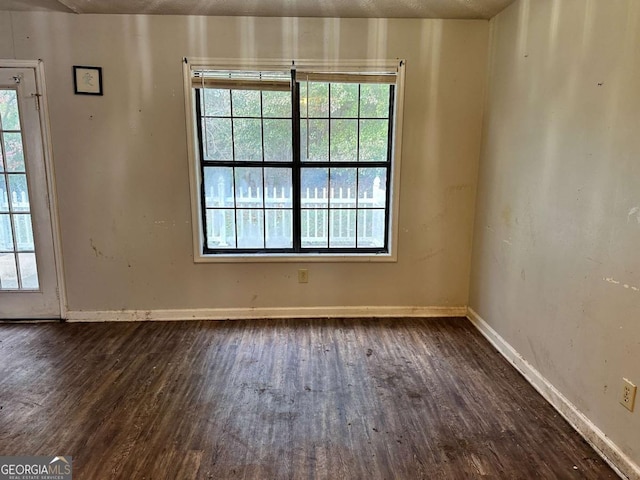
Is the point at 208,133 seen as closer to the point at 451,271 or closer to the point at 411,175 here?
the point at 411,175

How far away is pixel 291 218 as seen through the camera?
11.2 ft

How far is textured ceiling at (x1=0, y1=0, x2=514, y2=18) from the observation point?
2721 millimetres

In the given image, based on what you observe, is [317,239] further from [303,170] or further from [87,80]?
[87,80]

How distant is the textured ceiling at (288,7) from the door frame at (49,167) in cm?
39

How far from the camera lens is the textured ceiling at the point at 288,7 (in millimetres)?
2721

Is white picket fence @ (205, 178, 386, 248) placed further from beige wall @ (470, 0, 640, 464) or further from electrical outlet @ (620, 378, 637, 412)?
electrical outlet @ (620, 378, 637, 412)

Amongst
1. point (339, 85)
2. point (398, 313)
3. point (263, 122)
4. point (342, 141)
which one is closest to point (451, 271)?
point (398, 313)

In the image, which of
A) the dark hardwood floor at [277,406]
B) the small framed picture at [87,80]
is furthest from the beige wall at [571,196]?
the small framed picture at [87,80]

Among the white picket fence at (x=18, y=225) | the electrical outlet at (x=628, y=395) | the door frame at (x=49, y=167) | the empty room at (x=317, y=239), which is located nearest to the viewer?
the electrical outlet at (x=628, y=395)

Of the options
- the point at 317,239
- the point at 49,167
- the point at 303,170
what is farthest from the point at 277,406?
the point at 49,167

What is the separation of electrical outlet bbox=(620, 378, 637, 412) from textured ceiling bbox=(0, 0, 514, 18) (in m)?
2.49

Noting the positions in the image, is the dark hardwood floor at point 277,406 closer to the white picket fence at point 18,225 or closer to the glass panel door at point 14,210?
the glass panel door at point 14,210

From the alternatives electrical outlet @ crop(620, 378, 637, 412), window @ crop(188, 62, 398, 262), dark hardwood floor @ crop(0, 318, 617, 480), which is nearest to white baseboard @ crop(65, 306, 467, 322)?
dark hardwood floor @ crop(0, 318, 617, 480)

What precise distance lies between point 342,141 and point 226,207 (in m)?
1.15
